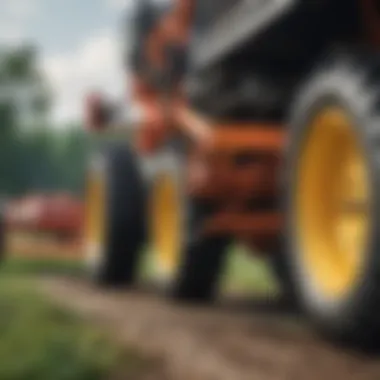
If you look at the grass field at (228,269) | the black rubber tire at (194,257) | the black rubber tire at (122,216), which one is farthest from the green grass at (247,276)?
the black rubber tire at (122,216)

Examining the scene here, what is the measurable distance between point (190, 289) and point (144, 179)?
1.03 metres

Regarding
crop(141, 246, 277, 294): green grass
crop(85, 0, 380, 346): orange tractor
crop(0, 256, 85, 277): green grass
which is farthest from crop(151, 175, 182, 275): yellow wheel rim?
crop(0, 256, 85, 277): green grass

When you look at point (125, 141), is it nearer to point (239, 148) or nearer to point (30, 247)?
point (239, 148)

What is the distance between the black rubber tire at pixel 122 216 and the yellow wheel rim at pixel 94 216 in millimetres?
86

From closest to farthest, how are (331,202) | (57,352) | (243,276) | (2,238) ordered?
1. (57,352)
2. (331,202)
3. (243,276)
4. (2,238)

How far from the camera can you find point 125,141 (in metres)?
7.15

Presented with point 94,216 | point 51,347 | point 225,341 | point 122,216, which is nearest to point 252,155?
point 225,341

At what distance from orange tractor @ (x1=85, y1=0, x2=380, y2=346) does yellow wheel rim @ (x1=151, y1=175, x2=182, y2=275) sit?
13 mm

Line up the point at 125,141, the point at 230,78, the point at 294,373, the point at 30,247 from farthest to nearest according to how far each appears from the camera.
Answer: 1. the point at 30,247
2. the point at 125,141
3. the point at 230,78
4. the point at 294,373

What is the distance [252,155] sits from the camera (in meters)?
4.93

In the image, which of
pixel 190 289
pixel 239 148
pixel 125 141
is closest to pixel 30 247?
pixel 125 141

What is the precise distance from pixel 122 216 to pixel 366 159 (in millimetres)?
3492

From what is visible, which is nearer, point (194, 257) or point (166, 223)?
point (194, 257)

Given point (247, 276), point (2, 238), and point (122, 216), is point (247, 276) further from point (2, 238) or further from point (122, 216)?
point (2, 238)
